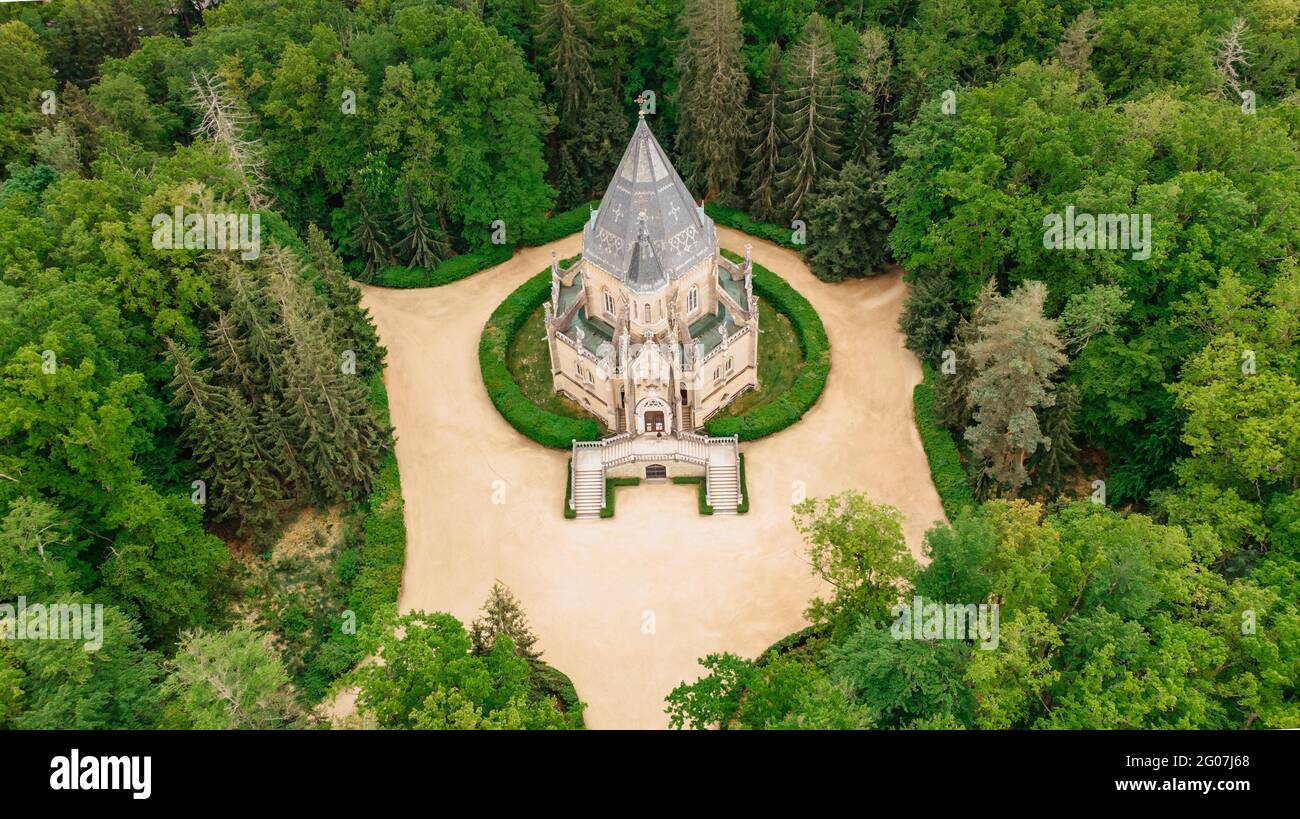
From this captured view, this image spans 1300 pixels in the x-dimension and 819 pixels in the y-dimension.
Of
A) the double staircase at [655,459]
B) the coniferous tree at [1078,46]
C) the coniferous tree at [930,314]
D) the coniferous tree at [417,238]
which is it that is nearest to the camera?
the double staircase at [655,459]

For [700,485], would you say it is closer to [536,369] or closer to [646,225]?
[536,369]

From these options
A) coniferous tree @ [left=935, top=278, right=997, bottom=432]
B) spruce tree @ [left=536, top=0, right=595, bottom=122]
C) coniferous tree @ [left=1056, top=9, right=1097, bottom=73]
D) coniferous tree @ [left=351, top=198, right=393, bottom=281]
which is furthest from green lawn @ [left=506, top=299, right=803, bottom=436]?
coniferous tree @ [left=1056, top=9, right=1097, bottom=73]

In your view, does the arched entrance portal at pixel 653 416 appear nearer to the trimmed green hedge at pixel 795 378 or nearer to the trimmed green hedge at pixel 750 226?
the trimmed green hedge at pixel 795 378

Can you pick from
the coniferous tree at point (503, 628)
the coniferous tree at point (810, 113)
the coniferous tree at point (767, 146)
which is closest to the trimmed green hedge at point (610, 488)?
the coniferous tree at point (503, 628)

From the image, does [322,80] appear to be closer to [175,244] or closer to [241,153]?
[241,153]

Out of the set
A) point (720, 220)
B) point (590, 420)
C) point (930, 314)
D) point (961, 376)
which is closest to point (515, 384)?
point (590, 420)

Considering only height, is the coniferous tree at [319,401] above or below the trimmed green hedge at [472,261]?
below
